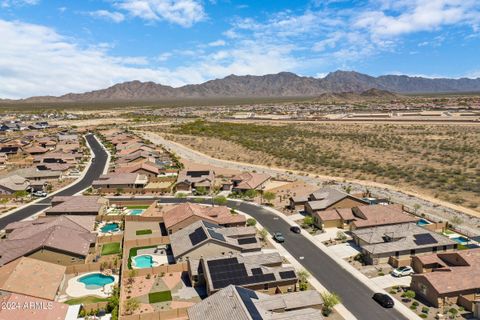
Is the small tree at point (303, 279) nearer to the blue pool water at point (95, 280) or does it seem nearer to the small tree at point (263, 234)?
the small tree at point (263, 234)

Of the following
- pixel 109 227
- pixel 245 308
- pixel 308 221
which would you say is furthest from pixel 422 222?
pixel 109 227

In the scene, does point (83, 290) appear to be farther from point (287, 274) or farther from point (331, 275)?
point (331, 275)

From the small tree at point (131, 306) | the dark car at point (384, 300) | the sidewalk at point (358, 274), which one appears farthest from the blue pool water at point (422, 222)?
the small tree at point (131, 306)

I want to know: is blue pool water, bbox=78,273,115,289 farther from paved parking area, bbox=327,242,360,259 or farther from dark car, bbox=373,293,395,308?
dark car, bbox=373,293,395,308

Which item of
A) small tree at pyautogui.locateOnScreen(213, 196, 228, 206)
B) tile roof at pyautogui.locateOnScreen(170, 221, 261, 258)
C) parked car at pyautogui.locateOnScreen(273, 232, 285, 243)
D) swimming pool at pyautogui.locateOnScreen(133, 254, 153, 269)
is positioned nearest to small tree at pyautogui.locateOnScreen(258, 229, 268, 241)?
parked car at pyautogui.locateOnScreen(273, 232, 285, 243)

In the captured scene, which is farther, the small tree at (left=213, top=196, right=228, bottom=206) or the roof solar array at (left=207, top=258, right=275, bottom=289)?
the small tree at (left=213, top=196, right=228, bottom=206)

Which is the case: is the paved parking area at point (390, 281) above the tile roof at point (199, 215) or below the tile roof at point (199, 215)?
below
